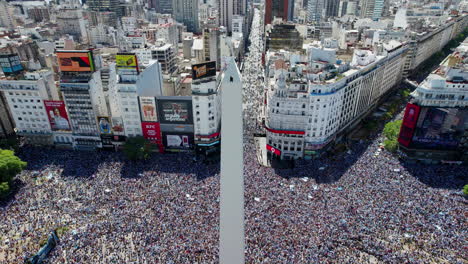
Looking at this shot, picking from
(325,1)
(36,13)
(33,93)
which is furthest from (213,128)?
(36,13)

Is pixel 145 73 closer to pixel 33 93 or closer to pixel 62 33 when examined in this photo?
pixel 33 93

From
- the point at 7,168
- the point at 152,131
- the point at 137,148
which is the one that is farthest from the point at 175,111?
the point at 7,168

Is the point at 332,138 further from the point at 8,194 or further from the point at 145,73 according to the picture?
the point at 8,194

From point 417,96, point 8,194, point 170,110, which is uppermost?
point 417,96

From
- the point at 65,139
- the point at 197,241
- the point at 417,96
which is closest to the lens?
the point at 197,241

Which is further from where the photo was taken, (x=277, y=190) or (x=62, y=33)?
(x=62, y=33)

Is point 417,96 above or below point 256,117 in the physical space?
above

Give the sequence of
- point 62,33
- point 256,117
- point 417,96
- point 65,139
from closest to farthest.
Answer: point 417,96 < point 65,139 < point 256,117 < point 62,33
